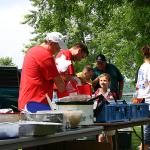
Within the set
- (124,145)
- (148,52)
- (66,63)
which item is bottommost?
(124,145)

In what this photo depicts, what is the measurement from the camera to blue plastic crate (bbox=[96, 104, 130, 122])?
470 cm

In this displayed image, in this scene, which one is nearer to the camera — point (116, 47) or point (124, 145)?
point (124, 145)

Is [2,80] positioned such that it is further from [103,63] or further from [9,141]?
[9,141]

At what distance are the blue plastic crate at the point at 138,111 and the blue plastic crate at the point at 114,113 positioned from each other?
0.48 feet

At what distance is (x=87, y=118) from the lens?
415cm

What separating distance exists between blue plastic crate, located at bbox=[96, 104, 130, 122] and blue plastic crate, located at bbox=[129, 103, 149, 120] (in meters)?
0.15

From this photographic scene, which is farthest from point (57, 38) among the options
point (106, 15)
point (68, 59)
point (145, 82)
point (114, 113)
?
point (106, 15)

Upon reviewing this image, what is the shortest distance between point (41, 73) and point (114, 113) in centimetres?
76

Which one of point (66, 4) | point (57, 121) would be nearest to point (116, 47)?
point (66, 4)

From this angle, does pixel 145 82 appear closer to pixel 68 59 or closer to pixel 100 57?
pixel 100 57

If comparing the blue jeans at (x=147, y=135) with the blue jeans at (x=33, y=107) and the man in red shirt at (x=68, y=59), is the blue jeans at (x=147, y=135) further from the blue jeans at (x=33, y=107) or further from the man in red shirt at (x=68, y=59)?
the blue jeans at (x=33, y=107)

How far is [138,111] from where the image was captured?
222 inches

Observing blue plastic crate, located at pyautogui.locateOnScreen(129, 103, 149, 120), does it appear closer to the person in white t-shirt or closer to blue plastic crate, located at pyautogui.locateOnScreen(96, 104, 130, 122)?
blue plastic crate, located at pyautogui.locateOnScreen(96, 104, 130, 122)

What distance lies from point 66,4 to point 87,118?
10606 millimetres
